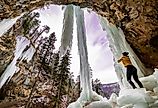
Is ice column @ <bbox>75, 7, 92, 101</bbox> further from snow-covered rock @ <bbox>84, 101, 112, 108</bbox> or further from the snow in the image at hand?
the snow

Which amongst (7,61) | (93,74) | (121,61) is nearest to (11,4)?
(7,61)

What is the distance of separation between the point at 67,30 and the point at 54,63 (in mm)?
666

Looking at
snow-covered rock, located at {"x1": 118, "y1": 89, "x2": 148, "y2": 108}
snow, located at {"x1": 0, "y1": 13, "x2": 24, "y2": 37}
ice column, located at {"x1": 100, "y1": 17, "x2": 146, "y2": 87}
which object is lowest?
snow-covered rock, located at {"x1": 118, "y1": 89, "x2": 148, "y2": 108}

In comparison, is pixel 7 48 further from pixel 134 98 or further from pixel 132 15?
pixel 134 98

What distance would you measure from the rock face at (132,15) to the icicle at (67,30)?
8.3 inches

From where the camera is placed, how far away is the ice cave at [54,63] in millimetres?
4355

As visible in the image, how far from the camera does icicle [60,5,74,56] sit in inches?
184

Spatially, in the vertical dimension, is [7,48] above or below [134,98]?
above

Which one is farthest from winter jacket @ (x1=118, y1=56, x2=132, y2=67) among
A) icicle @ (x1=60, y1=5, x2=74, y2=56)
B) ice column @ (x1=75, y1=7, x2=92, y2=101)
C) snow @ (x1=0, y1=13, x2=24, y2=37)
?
snow @ (x1=0, y1=13, x2=24, y2=37)

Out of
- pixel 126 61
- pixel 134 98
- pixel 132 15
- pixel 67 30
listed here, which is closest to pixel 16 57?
A: pixel 67 30

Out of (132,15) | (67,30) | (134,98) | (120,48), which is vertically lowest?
(134,98)

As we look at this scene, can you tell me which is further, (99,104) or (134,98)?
(99,104)

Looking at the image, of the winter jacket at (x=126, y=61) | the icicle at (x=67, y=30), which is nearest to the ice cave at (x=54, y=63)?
the icicle at (x=67, y=30)

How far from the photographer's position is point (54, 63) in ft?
16.9
